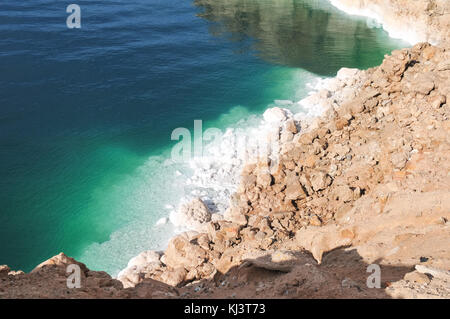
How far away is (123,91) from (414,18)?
36.1 metres

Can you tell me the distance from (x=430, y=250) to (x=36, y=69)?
122 feet

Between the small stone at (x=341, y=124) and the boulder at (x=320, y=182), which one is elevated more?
the small stone at (x=341, y=124)

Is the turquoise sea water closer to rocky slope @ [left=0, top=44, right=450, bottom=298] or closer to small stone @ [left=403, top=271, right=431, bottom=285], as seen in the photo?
rocky slope @ [left=0, top=44, right=450, bottom=298]

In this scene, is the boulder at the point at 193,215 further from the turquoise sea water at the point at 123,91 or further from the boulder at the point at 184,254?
the boulder at the point at 184,254

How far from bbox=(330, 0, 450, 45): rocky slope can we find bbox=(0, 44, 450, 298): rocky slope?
20.0 meters

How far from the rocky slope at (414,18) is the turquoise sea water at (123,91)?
236 cm

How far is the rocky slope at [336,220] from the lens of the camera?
416 inches

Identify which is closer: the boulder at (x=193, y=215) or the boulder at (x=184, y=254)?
the boulder at (x=184, y=254)

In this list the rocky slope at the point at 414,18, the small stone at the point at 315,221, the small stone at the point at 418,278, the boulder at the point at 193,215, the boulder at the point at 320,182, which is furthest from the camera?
the rocky slope at the point at 414,18

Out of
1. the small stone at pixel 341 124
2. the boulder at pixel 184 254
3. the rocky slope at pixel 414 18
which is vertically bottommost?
the boulder at pixel 184 254

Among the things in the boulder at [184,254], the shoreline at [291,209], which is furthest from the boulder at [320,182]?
the boulder at [184,254]

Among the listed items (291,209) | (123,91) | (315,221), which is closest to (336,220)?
(315,221)

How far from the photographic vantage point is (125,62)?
125ft

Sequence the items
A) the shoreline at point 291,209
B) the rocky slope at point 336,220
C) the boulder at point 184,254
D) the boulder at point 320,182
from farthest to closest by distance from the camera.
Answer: the boulder at point 320,182 → the boulder at point 184,254 → the shoreline at point 291,209 → the rocky slope at point 336,220
